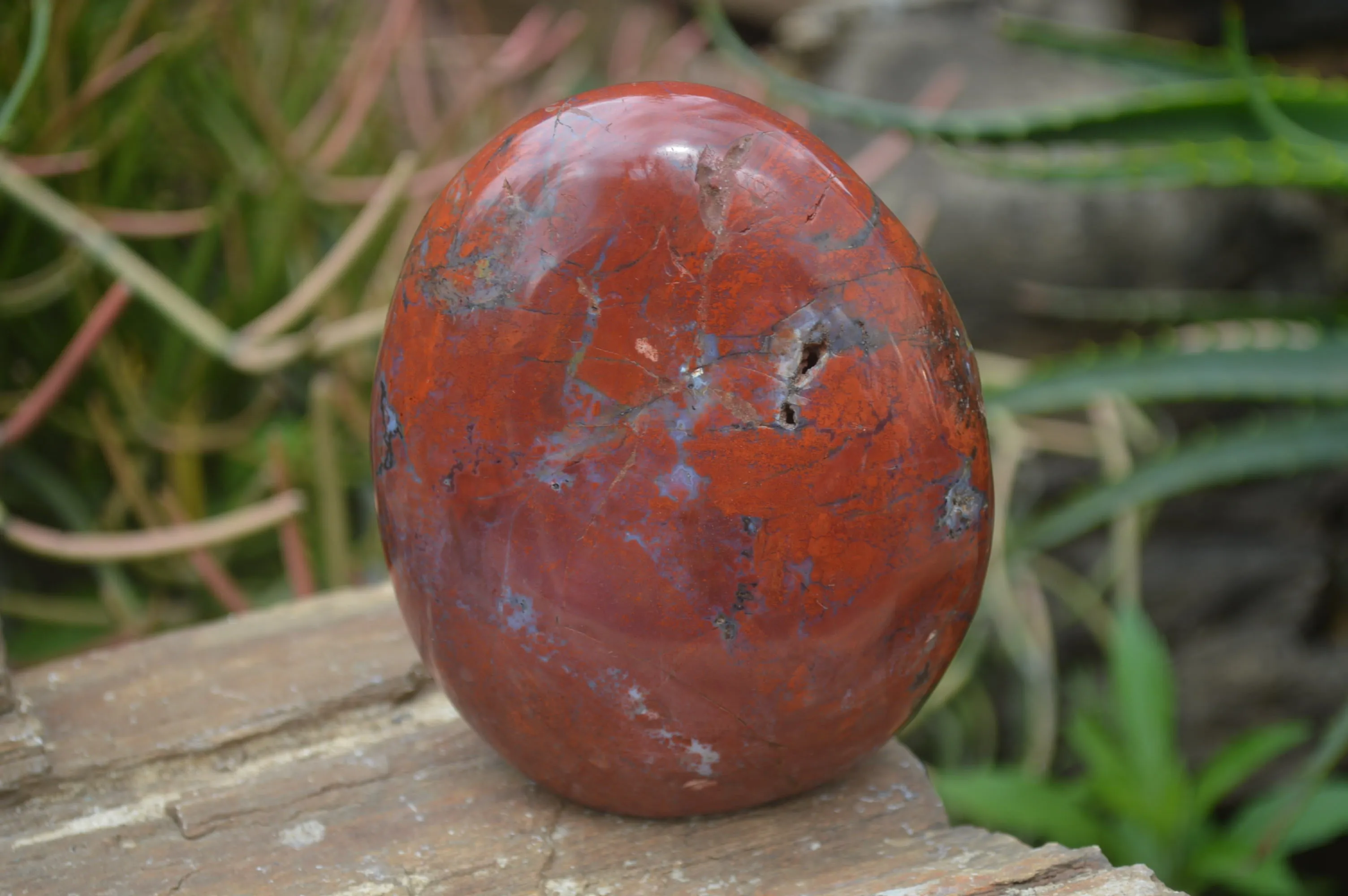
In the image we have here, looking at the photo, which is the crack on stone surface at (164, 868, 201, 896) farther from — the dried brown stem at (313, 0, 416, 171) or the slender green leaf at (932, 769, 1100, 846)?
the dried brown stem at (313, 0, 416, 171)

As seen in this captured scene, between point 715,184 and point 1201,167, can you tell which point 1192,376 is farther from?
point 715,184

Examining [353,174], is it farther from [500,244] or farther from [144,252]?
[500,244]

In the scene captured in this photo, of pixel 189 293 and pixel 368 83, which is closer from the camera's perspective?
pixel 189 293

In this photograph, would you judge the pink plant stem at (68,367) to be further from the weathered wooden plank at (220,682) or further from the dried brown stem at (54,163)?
the weathered wooden plank at (220,682)

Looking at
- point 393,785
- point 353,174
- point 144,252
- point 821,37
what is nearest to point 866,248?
point 393,785

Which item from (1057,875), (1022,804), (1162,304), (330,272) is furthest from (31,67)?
(1162,304)

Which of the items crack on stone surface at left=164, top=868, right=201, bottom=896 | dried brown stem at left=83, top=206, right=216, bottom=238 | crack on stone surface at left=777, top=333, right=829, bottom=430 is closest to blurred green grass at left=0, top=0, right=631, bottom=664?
dried brown stem at left=83, top=206, right=216, bottom=238

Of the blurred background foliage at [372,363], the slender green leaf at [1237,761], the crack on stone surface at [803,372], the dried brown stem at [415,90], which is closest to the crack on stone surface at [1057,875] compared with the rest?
the crack on stone surface at [803,372]
